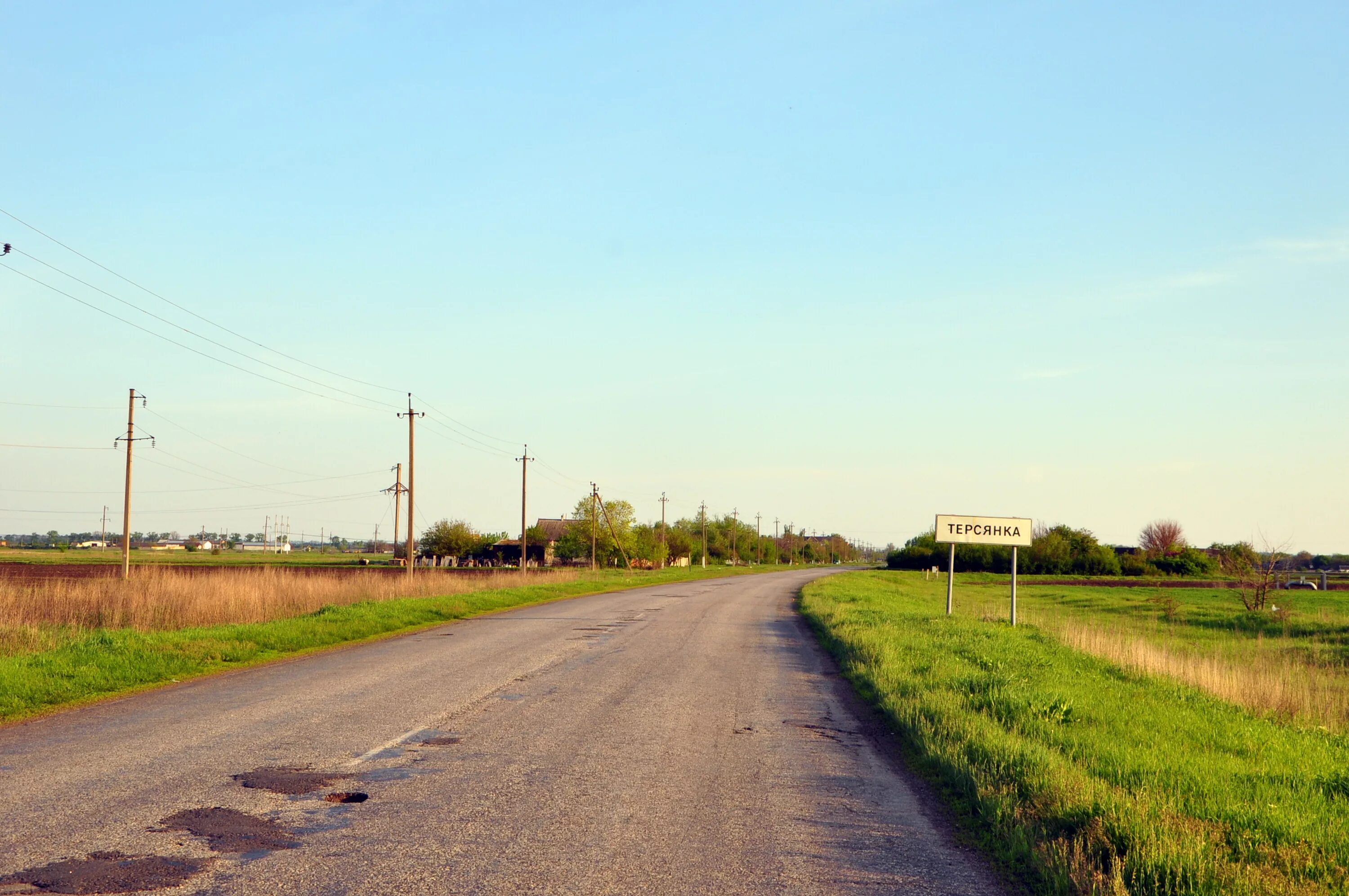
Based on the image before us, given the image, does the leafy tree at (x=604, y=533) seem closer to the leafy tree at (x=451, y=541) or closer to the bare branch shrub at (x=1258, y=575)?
the leafy tree at (x=451, y=541)

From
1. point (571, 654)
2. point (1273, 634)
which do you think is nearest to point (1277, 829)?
point (571, 654)

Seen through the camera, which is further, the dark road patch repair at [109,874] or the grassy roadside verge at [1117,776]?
the grassy roadside verge at [1117,776]

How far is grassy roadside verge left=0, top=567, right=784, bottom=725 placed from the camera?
1221 cm

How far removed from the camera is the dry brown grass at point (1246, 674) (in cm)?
1455

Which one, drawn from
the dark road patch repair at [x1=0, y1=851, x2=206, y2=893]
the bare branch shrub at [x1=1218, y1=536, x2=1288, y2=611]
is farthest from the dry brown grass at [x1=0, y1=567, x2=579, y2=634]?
the bare branch shrub at [x1=1218, y1=536, x2=1288, y2=611]

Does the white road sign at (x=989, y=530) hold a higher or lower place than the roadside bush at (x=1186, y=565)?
higher

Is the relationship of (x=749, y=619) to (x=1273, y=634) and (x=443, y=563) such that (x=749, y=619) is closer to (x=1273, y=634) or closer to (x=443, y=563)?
(x=1273, y=634)

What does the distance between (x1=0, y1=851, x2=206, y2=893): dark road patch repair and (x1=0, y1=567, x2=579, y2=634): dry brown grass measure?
12325 mm

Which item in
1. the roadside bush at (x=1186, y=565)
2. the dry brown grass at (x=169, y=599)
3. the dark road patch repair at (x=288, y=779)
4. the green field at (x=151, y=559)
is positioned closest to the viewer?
the dark road patch repair at (x=288, y=779)

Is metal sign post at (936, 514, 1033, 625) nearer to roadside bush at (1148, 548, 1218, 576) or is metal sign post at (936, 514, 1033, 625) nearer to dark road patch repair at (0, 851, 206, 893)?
dark road patch repair at (0, 851, 206, 893)

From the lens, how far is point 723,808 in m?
7.10

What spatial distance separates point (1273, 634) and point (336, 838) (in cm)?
3746

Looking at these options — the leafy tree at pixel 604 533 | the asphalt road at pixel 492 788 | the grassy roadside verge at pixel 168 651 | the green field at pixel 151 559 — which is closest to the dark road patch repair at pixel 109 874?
the asphalt road at pixel 492 788

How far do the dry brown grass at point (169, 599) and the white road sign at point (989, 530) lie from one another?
17.4 meters
